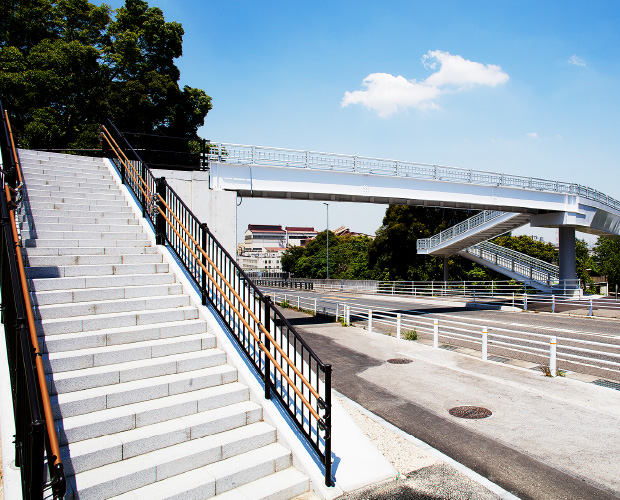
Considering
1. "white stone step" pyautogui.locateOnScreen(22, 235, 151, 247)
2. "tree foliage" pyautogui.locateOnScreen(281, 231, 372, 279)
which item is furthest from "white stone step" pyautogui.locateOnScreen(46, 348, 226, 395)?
"tree foliage" pyautogui.locateOnScreen(281, 231, 372, 279)

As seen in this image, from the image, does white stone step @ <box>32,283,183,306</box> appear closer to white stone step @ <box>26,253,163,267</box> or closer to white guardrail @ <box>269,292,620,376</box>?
white stone step @ <box>26,253,163,267</box>

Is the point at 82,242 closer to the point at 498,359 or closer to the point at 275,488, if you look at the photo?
the point at 275,488

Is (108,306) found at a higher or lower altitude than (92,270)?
lower

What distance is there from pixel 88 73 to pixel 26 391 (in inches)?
1185

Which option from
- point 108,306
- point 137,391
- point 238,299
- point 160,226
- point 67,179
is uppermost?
point 67,179

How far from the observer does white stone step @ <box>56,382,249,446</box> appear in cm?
440

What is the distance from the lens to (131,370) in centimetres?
527

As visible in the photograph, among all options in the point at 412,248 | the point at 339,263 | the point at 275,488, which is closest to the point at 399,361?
the point at 275,488

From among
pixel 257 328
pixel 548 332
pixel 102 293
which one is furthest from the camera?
pixel 548 332

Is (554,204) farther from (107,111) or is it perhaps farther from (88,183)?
(107,111)

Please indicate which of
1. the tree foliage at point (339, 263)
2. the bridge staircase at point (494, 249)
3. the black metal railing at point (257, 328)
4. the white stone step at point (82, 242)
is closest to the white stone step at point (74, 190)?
the black metal railing at point (257, 328)

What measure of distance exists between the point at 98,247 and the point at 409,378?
7520mm

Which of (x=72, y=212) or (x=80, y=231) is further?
(x=72, y=212)

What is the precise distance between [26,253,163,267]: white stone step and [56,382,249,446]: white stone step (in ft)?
10.5
